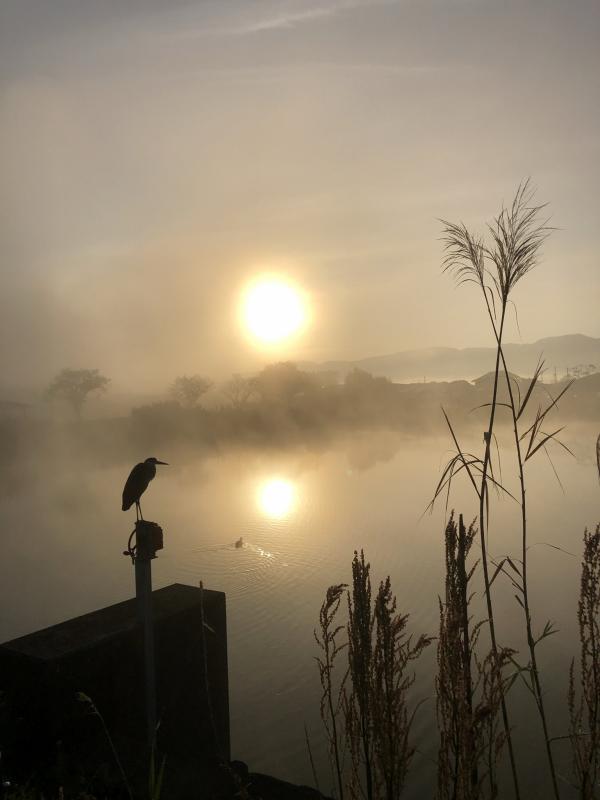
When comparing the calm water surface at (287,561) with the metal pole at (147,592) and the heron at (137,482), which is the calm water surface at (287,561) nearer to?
the metal pole at (147,592)

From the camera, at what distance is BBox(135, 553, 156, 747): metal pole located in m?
3.50

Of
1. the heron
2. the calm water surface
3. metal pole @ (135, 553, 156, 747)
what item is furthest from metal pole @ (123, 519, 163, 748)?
the calm water surface

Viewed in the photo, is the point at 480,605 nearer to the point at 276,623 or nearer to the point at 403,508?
the point at 276,623

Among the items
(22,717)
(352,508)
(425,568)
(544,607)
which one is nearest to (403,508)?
(352,508)

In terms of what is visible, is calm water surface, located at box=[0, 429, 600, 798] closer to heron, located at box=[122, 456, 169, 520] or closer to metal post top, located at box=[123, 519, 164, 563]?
metal post top, located at box=[123, 519, 164, 563]

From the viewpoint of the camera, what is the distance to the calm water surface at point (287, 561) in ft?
23.8

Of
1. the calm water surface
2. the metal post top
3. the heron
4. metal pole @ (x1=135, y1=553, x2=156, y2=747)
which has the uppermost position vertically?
the heron

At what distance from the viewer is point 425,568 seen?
518 inches

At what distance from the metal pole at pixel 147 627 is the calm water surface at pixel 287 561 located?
3.54 feet

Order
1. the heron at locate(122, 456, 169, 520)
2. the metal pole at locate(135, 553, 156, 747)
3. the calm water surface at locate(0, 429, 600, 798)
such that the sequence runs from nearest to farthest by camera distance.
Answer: the metal pole at locate(135, 553, 156, 747), the heron at locate(122, 456, 169, 520), the calm water surface at locate(0, 429, 600, 798)

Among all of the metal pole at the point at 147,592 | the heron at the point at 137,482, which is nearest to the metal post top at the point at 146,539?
the metal pole at the point at 147,592

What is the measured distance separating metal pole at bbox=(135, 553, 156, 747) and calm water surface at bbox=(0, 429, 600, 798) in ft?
3.54

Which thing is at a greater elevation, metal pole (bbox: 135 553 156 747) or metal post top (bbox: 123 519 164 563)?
metal post top (bbox: 123 519 164 563)

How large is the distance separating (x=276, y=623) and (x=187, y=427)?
165 ft
